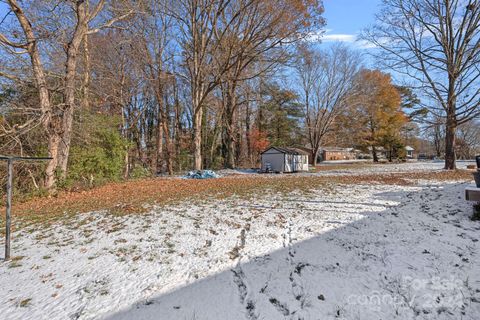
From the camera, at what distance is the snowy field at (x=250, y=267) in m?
2.31

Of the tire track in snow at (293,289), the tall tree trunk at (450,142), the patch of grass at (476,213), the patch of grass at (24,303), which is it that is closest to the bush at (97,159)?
the patch of grass at (24,303)

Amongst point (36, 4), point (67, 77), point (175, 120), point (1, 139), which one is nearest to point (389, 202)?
point (67, 77)

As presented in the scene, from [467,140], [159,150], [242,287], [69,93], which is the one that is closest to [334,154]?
[467,140]

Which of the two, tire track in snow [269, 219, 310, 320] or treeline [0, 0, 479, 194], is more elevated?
treeline [0, 0, 479, 194]

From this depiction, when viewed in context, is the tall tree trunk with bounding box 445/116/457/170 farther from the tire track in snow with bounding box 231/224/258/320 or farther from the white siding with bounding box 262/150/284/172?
the tire track in snow with bounding box 231/224/258/320

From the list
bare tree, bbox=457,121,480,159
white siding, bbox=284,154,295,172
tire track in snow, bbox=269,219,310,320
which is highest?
bare tree, bbox=457,121,480,159

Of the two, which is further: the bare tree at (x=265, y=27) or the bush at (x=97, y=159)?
the bare tree at (x=265, y=27)

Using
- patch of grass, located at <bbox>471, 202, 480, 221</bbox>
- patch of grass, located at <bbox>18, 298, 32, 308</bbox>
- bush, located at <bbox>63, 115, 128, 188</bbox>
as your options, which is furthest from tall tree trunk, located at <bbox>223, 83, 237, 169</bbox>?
patch of grass, located at <bbox>18, 298, 32, 308</bbox>

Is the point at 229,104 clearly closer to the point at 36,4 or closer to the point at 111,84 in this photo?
the point at 111,84

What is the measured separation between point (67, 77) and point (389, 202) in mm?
10876

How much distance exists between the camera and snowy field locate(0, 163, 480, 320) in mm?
2314

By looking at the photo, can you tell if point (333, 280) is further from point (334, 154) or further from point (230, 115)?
point (334, 154)

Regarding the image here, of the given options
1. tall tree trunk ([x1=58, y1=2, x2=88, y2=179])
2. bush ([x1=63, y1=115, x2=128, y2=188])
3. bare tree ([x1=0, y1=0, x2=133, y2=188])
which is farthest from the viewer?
bush ([x1=63, y1=115, x2=128, y2=188])

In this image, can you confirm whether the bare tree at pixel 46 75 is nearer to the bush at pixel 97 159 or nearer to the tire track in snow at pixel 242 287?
the bush at pixel 97 159
